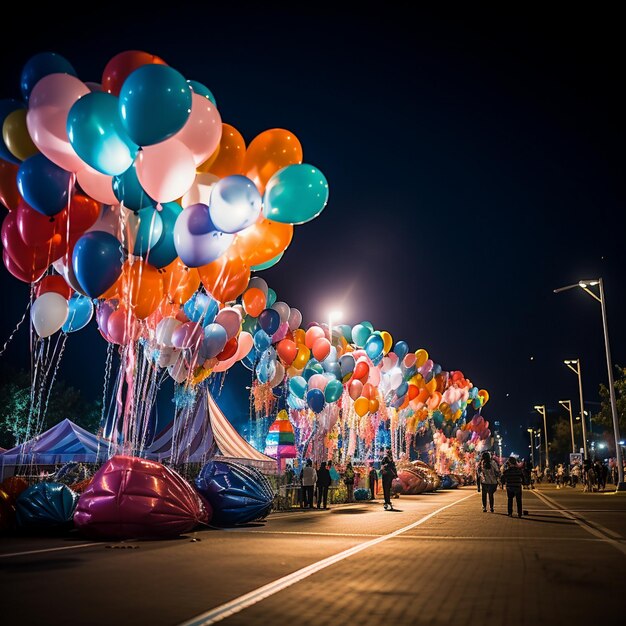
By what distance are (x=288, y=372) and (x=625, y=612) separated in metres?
17.4

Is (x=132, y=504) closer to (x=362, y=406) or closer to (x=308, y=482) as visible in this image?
(x=308, y=482)

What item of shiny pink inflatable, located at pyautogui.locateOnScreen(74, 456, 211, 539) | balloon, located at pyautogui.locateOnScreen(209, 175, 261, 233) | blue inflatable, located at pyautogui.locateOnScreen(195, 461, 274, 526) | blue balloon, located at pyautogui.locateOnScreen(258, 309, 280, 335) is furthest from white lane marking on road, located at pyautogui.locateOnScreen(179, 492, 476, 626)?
blue balloon, located at pyautogui.locateOnScreen(258, 309, 280, 335)

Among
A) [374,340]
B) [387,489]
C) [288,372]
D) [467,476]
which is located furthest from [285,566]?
[467,476]

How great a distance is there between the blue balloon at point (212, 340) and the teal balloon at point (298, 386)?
7826mm

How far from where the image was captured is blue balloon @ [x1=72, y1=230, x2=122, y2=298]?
9969 millimetres

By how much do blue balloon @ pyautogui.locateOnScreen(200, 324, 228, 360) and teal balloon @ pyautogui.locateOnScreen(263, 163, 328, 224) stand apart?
4392mm

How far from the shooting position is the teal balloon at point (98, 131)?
8.77m

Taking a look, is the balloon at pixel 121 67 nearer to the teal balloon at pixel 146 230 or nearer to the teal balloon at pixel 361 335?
the teal balloon at pixel 146 230

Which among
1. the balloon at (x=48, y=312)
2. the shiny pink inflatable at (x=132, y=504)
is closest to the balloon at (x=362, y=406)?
the balloon at (x=48, y=312)

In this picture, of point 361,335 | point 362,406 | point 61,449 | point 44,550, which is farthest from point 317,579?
point 361,335

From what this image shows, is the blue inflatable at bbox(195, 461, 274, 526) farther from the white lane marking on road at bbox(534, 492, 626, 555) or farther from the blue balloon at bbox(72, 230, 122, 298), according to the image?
the white lane marking on road at bbox(534, 492, 626, 555)

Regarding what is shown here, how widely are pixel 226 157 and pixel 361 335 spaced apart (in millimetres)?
15262

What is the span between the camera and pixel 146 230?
10281 mm

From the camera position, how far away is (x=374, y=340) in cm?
2489
